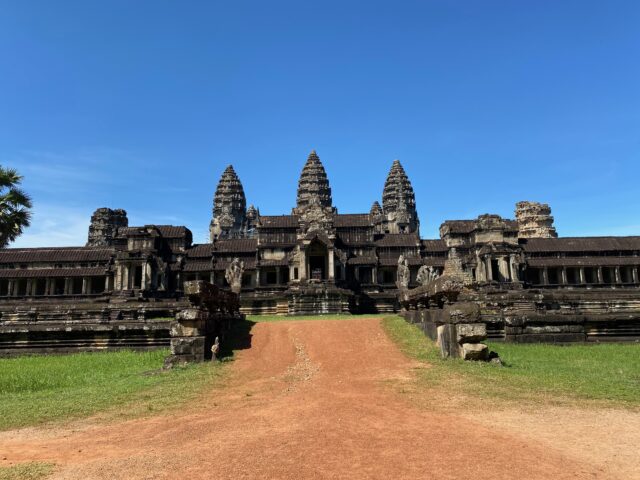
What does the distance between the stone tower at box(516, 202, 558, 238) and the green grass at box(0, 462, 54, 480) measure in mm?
91031

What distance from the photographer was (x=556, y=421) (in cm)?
703

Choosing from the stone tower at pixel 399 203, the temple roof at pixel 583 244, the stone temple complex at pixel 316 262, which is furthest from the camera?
the stone tower at pixel 399 203

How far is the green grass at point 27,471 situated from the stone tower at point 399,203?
80100 mm

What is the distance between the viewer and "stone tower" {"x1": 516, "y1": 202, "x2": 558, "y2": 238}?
8744 cm

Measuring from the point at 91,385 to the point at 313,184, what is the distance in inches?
2594

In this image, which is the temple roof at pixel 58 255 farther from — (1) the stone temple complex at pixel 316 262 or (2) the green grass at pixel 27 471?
(2) the green grass at pixel 27 471

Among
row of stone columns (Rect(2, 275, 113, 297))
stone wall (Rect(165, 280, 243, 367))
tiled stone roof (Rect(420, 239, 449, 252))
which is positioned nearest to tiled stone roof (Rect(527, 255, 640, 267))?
tiled stone roof (Rect(420, 239, 449, 252))

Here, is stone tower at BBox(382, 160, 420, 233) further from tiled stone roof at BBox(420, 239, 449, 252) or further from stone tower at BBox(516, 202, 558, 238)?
tiled stone roof at BBox(420, 239, 449, 252)

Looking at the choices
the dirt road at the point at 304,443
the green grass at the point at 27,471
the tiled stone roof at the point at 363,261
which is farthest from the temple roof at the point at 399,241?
the green grass at the point at 27,471

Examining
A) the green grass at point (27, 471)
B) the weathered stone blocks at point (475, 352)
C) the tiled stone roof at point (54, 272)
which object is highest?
the tiled stone roof at point (54, 272)

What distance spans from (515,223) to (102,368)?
46.9 meters

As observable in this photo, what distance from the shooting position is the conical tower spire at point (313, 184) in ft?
247

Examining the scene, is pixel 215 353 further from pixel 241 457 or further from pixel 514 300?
pixel 514 300

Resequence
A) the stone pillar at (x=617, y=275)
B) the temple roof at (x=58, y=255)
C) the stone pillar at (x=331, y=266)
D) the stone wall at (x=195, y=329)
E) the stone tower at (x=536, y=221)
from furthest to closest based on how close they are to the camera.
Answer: the stone tower at (x=536, y=221)
the temple roof at (x=58, y=255)
the stone pillar at (x=617, y=275)
the stone pillar at (x=331, y=266)
the stone wall at (x=195, y=329)
